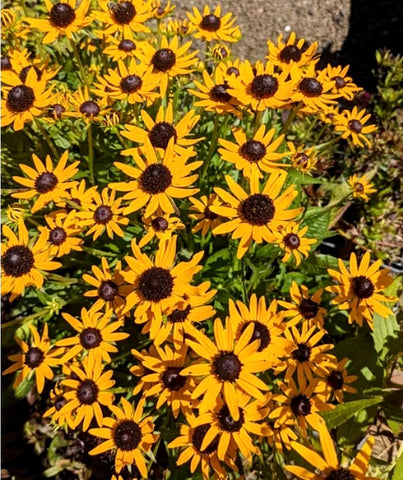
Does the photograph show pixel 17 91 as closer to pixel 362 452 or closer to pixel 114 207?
pixel 114 207

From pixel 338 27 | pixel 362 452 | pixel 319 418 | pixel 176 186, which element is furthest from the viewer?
pixel 338 27

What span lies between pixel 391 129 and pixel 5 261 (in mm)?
2803

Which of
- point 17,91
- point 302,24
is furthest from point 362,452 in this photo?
point 302,24

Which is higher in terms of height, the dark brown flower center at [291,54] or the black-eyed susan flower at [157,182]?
the dark brown flower center at [291,54]

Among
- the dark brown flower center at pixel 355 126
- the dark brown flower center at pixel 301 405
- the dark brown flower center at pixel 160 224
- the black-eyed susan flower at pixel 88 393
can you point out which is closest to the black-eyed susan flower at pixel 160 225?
the dark brown flower center at pixel 160 224

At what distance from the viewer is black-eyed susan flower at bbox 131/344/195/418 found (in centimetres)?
160

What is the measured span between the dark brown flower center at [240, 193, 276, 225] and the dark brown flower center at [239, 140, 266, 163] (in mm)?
182

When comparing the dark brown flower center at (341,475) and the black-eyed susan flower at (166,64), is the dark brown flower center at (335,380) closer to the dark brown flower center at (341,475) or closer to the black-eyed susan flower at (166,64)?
the dark brown flower center at (341,475)

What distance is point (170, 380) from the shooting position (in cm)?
161

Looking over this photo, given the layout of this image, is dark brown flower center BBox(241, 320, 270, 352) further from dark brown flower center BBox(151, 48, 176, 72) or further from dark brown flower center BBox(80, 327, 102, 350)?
dark brown flower center BBox(151, 48, 176, 72)

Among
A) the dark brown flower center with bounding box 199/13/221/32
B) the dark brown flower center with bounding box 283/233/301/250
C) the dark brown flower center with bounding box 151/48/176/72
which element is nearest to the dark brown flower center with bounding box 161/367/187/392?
the dark brown flower center with bounding box 283/233/301/250

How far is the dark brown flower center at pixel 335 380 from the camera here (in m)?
1.71

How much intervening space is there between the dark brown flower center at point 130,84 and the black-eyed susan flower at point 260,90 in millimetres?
415

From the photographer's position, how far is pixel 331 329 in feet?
7.89
